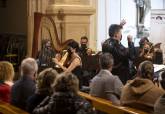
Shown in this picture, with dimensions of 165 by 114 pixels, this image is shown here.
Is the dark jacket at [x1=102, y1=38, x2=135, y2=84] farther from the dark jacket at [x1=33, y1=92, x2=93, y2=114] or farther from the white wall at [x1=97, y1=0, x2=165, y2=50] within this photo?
the white wall at [x1=97, y1=0, x2=165, y2=50]

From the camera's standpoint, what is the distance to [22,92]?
15.9 ft

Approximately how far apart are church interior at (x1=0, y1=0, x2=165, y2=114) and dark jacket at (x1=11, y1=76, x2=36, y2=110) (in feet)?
0.04

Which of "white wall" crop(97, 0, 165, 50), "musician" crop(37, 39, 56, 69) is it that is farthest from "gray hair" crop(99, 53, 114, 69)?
"white wall" crop(97, 0, 165, 50)

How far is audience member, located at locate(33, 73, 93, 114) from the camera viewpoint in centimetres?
377

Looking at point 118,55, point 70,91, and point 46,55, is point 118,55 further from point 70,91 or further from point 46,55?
point 70,91

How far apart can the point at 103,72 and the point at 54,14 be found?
541 centimetres

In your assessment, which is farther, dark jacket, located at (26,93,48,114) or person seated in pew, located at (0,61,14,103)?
person seated in pew, located at (0,61,14,103)

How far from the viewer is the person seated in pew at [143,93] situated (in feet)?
14.5

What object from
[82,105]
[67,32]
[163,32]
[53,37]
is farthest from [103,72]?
[163,32]

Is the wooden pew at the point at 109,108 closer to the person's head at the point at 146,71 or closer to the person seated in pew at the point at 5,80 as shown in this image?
the person's head at the point at 146,71

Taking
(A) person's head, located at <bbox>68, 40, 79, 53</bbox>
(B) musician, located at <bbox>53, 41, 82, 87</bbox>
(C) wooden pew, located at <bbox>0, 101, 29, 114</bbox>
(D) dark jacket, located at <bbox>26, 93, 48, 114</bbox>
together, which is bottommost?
(C) wooden pew, located at <bbox>0, 101, 29, 114</bbox>

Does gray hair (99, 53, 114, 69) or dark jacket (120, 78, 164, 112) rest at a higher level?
gray hair (99, 53, 114, 69)

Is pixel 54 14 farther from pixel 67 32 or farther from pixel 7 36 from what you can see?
pixel 7 36

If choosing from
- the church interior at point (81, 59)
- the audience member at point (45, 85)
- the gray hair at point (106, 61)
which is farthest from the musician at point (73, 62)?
the audience member at point (45, 85)
